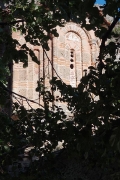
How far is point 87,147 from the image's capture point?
4.04 metres

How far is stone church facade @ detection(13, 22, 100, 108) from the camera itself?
1145 centimetres

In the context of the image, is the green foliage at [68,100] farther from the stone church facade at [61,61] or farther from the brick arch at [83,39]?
the brick arch at [83,39]

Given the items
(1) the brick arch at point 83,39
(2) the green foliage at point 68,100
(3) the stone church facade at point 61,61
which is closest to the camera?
(2) the green foliage at point 68,100

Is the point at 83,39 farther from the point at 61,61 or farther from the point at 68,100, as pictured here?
the point at 68,100

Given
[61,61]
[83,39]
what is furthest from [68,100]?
[83,39]

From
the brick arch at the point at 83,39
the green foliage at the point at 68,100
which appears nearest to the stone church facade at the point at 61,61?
the brick arch at the point at 83,39

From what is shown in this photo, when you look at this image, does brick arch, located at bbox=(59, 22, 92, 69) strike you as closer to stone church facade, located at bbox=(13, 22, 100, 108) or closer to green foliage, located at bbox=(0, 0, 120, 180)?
stone church facade, located at bbox=(13, 22, 100, 108)

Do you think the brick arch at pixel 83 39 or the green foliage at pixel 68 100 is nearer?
the green foliage at pixel 68 100

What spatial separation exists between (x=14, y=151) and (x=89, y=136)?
82.3 inches

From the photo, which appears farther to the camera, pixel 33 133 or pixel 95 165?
pixel 95 165

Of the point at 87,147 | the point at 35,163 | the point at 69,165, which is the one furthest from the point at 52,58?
the point at 87,147

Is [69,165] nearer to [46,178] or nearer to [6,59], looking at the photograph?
[46,178]

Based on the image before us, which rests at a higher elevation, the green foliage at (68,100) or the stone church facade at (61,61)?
the stone church facade at (61,61)

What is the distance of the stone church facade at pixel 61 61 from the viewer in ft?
37.6
